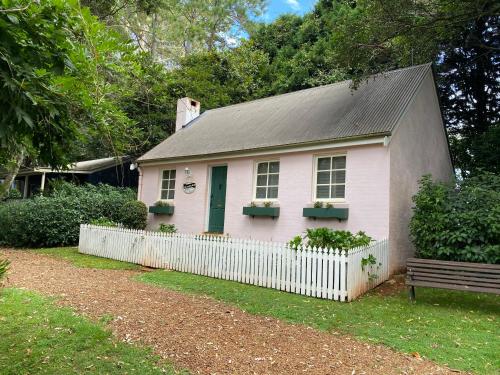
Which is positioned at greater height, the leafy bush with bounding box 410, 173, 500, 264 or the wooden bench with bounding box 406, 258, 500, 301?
the leafy bush with bounding box 410, 173, 500, 264

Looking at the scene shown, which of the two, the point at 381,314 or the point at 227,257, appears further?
the point at 227,257

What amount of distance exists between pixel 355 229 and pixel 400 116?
319 cm

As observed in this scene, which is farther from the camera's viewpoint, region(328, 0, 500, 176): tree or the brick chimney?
the brick chimney

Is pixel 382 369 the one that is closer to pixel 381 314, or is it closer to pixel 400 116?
pixel 381 314

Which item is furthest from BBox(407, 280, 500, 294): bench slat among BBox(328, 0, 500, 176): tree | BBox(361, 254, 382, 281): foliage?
BBox(328, 0, 500, 176): tree

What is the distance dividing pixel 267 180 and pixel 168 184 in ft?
16.1

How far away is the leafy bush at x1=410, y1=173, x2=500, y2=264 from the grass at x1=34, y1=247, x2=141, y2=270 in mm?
7363

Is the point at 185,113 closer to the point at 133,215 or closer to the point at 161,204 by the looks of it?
the point at 161,204

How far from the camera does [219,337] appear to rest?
15.1ft

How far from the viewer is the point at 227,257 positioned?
8648 mm

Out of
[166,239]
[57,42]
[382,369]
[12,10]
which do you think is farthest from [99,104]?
[166,239]

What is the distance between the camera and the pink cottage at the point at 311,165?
369 inches

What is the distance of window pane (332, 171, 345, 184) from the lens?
1001cm

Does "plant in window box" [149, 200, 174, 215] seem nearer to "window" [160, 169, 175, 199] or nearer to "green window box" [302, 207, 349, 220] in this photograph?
"window" [160, 169, 175, 199]
